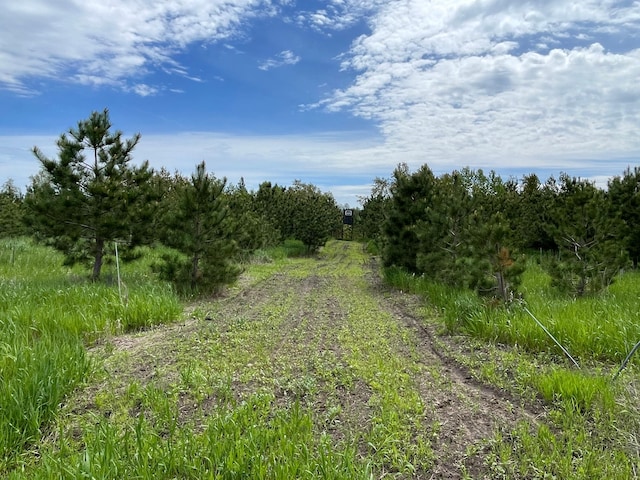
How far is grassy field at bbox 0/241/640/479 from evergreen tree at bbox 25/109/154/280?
215 centimetres

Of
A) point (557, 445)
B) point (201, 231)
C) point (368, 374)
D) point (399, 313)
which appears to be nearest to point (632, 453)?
point (557, 445)

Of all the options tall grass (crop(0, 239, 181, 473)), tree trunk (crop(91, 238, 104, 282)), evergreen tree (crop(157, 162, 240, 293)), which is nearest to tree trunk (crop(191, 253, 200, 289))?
evergreen tree (crop(157, 162, 240, 293))

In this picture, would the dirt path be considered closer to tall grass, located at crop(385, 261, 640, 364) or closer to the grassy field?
the grassy field

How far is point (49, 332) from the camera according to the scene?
5121mm

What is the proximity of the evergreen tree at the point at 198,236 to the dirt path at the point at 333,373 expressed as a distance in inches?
65.5

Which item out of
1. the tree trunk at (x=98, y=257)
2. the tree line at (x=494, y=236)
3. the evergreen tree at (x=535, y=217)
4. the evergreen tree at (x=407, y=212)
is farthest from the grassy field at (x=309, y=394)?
the evergreen tree at (x=535, y=217)

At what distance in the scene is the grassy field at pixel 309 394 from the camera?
2664mm

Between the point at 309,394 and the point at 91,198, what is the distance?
6891 mm

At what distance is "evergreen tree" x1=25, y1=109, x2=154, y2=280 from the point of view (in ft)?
27.0

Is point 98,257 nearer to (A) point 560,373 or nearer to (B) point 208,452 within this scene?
(B) point 208,452

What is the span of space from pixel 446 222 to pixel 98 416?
25.0 feet

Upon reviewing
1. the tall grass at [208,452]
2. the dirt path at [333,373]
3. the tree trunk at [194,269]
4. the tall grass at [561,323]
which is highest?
the tree trunk at [194,269]

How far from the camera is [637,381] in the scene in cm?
374

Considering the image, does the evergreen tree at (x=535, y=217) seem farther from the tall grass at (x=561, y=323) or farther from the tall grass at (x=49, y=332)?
the tall grass at (x=49, y=332)
